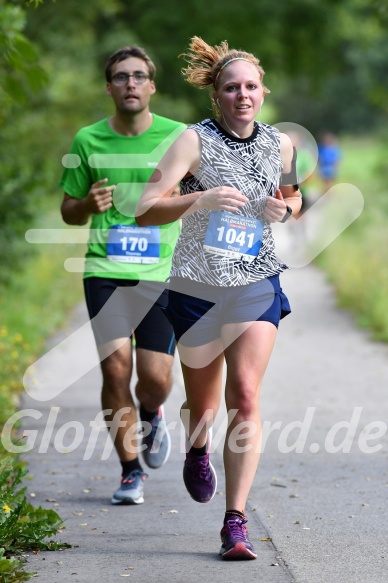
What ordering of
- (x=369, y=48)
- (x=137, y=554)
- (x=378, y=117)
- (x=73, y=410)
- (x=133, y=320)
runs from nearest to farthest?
1. (x=137, y=554)
2. (x=133, y=320)
3. (x=73, y=410)
4. (x=369, y=48)
5. (x=378, y=117)

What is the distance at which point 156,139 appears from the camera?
259 inches

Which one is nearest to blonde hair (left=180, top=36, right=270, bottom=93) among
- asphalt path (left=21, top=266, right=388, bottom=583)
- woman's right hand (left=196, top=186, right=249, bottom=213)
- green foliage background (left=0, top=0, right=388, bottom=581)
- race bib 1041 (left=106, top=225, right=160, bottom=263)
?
woman's right hand (left=196, top=186, right=249, bottom=213)

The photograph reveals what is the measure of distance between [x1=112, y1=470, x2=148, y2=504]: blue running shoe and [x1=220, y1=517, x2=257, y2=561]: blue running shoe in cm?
132

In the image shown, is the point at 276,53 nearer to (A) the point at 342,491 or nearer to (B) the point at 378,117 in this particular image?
(A) the point at 342,491

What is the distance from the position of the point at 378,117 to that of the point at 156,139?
69.9 metres

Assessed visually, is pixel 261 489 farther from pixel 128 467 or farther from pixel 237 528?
pixel 237 528

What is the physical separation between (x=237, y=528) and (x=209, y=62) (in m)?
2.08

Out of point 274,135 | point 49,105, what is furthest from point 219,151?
point 49,105

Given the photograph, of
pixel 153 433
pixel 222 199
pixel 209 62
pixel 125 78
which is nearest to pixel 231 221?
pixel 222 199

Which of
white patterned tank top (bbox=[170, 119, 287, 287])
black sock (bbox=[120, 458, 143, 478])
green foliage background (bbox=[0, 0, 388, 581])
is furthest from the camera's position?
green foliage background (bbox=[0, 0, 388, 581])

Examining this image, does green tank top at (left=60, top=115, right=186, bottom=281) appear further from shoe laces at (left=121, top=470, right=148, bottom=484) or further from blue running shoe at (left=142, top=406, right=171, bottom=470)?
shoe laces at (left=121, top=470, right=148, bottom=484)

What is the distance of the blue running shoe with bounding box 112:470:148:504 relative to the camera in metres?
6.34

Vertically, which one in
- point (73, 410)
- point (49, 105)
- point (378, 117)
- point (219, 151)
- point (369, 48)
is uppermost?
point (378, 117)

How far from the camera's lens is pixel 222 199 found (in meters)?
5.01
